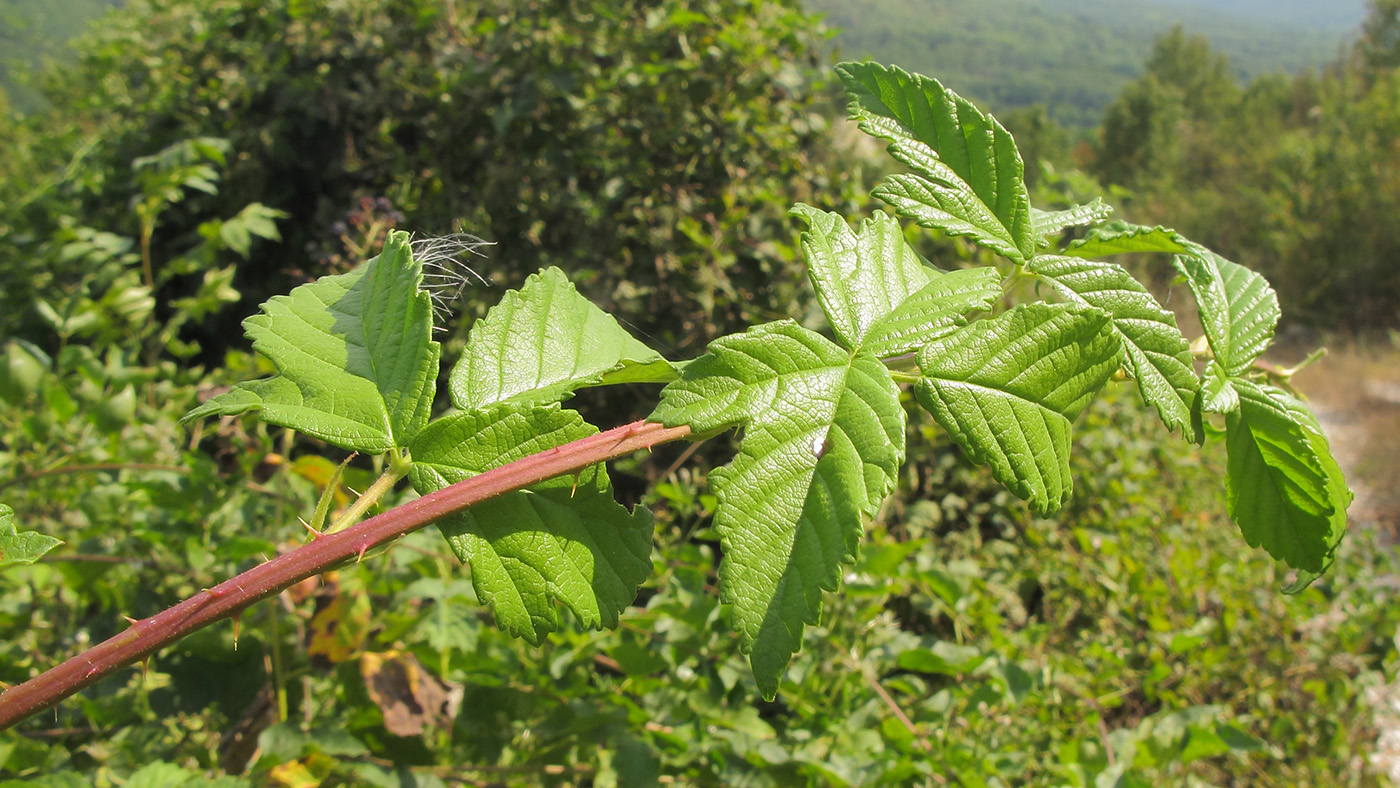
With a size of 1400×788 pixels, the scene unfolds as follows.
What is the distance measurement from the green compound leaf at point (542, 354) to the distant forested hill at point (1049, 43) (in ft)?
243

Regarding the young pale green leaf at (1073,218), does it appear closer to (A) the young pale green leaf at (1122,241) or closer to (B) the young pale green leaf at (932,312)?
(A) the young pale green leaf at (1122,241)

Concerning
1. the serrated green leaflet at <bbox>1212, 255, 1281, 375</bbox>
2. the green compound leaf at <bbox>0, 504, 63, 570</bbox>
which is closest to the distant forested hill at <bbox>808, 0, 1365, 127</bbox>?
the serrated green leaflet at <bbox>1212, 255, 1281, 375</bbox>

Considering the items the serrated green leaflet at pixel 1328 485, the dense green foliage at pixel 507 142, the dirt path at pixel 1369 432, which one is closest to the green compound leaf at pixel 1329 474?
the serrated green leaflet at pixel 1328 485

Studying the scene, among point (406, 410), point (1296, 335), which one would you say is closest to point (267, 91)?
point (406, 410)

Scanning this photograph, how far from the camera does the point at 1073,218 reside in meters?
0.64

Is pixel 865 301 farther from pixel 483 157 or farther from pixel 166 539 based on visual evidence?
pixel 483 157

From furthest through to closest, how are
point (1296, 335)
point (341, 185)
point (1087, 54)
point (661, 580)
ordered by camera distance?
point (1087, 54) < point (1296, 335) < point (341, 185) < point (661, 580)

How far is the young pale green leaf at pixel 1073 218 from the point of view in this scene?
24.8 inches

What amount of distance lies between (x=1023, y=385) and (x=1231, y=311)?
0.99ft

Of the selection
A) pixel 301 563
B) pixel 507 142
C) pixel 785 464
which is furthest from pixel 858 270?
pixel 507 142

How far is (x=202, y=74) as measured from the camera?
3.47 metres

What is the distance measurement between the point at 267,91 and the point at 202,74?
43 cm

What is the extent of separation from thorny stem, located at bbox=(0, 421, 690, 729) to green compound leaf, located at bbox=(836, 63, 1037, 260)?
0.30 m

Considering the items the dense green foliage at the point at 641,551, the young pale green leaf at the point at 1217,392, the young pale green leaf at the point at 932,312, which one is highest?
the young pale green leaf at the point at 932,312
